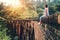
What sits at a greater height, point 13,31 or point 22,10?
point 22,10

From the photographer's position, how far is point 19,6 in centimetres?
1169

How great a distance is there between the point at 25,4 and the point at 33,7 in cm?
46

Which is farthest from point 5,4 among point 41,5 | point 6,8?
point 41,5

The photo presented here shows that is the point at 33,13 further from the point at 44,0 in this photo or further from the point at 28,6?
the point at 44,0

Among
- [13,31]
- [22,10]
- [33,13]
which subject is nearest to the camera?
[13,31]

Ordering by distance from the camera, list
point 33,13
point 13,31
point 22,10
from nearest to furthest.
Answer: point 13,31 < point 33,13 < point 22,10

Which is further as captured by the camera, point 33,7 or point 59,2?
point 33,7

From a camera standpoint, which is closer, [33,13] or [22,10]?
[33,13]

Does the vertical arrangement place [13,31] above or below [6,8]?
below

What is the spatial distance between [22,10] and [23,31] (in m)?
1.89

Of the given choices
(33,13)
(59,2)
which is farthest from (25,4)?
(59,2)

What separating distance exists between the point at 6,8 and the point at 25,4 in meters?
1.07

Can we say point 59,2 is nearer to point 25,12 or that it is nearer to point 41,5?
point 41,5

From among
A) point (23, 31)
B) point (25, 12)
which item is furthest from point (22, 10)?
point (23, 31)
